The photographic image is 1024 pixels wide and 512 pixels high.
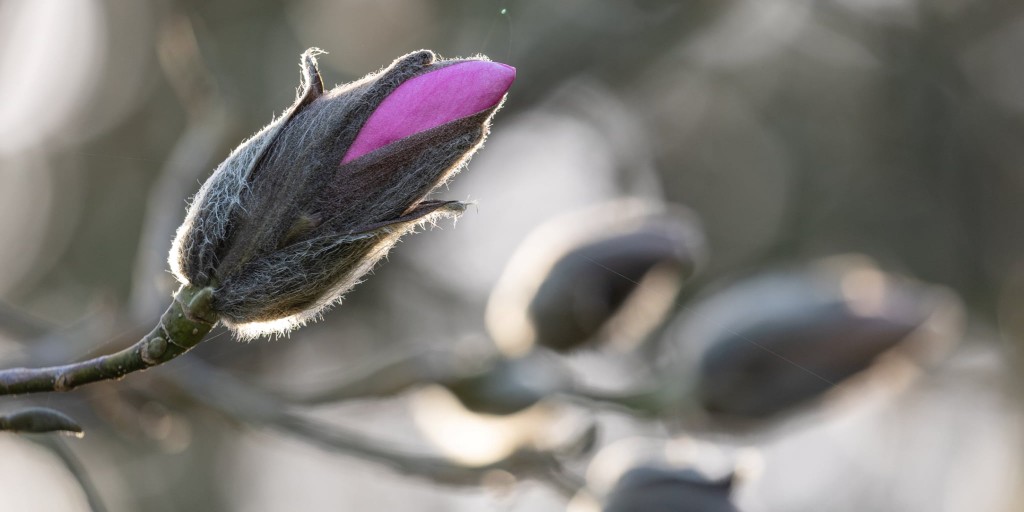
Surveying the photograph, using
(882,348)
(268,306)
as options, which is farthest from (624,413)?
(268,306)

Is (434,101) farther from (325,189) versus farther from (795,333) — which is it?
(795,333)

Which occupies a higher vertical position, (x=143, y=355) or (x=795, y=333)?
(x=795, y=333)

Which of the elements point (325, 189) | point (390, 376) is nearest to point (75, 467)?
point (325, 189)

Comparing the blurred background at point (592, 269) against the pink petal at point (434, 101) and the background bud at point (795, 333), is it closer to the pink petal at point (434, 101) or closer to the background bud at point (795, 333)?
the background bud at point (795, 333)

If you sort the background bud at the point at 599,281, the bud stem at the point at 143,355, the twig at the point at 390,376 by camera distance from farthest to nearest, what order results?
the background bud at the point at 599,281
the twig at the point at 390,376
the bud stem at the point at 143,355

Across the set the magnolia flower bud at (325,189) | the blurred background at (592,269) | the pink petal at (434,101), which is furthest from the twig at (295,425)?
the pink petal at (434,101)

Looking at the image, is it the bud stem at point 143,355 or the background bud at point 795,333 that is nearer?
the bud stem at point 143,355
